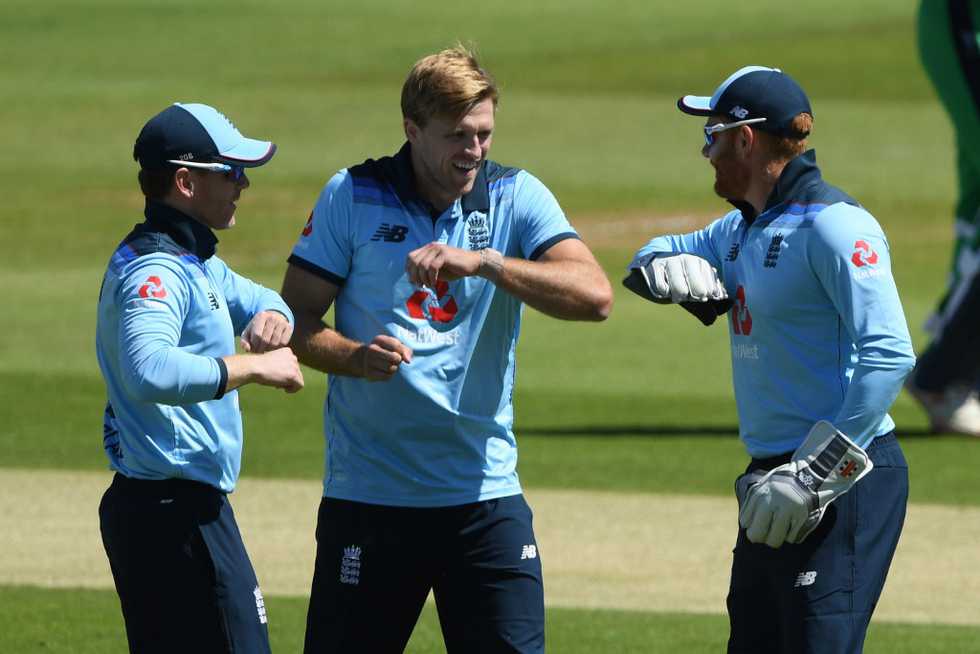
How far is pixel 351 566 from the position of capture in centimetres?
627

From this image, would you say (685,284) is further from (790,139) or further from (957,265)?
(957,265)

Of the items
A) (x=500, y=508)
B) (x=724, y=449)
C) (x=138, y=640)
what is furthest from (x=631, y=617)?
(x=724, y=449)

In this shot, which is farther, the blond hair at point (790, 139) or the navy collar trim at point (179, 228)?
the blond hair at point (790, 139)

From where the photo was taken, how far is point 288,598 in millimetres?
9938

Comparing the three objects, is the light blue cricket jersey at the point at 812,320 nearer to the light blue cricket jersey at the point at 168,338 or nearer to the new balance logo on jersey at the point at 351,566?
the new balance logo on jersey at the point at 351,566

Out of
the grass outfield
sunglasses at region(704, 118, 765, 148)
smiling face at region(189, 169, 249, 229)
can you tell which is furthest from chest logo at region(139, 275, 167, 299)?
the grass outfield

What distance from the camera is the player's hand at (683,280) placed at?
249 inches

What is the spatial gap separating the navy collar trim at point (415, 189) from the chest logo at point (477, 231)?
0.03 m

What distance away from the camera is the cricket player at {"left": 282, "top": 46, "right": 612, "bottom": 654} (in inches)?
246

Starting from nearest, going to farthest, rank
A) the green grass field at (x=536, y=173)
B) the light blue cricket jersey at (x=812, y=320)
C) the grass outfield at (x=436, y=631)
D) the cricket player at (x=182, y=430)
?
1. the light blue cricket jersey at (x=812, y=320)
2. the cricket player at (x=182, y=430)
3. the grass outfield at (x=436, y=631)
4. the green grass field at (x=536, y=173)

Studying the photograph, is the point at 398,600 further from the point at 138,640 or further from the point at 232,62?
the point at 232,62

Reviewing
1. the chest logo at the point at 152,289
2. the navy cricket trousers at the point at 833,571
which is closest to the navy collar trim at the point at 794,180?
the navy cricket trousers at the point at 833,571

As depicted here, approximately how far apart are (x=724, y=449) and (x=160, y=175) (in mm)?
8970

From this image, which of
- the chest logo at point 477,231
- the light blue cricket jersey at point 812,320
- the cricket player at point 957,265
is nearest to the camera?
the light blue cricket jersey at point 812,320
